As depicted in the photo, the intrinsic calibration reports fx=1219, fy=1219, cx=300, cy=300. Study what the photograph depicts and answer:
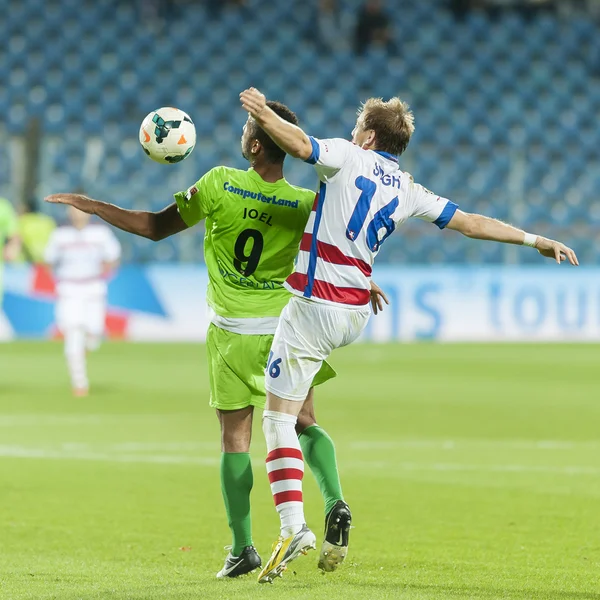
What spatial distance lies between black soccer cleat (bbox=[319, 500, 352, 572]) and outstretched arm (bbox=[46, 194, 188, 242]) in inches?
54.4

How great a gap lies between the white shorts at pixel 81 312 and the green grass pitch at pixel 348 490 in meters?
0.75

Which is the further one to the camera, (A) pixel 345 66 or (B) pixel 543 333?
(A) pixel 345 66

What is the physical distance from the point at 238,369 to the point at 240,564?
0.83 metres

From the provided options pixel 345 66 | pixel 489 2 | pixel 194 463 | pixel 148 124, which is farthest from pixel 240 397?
pixel 489 2

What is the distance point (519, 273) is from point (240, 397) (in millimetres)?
15515

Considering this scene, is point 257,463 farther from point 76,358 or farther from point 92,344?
point 92,344

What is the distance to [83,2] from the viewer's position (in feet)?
86.0

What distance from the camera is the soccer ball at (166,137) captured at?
5.38m

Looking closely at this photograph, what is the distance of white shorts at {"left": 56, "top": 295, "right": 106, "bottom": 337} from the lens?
531 inches

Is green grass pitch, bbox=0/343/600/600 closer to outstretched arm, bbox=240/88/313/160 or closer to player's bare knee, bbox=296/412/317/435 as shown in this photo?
player's bare knee, bbox=296/412/317/435

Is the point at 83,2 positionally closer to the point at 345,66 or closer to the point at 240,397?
the point at 345,66

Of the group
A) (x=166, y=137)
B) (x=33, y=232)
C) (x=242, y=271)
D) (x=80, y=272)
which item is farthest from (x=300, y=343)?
(x=33, y=232)

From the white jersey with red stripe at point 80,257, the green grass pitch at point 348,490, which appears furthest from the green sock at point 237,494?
the white jersey with red stripe at point 80,257

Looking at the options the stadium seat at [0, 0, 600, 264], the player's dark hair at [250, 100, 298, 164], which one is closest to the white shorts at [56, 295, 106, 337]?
the player's dark hair at [250, 100, 298, 164]
